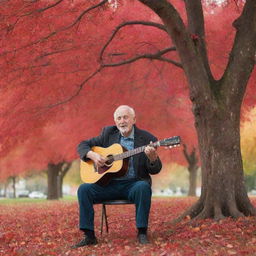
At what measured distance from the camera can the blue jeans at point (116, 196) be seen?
18.2 feet

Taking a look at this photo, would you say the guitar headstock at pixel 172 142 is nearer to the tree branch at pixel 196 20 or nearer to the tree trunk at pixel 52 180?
the tree branch at pixel 196 20

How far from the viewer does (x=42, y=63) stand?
1020 cm

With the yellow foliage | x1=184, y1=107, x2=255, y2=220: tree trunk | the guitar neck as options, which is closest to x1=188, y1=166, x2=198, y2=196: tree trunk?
the yellow foliage

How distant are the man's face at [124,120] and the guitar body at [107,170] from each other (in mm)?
224

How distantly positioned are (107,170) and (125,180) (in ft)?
0.87

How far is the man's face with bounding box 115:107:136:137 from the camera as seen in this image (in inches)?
231

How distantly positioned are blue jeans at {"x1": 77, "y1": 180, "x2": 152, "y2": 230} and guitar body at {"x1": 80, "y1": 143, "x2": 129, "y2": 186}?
105mm

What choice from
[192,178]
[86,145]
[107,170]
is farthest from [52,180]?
[107,170]

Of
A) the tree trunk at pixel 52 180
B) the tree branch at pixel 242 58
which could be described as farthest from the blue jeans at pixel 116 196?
the tree trunk at pixel 52 180

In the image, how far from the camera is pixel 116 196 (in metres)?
5.90

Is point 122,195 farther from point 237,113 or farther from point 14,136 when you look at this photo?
point 14,136

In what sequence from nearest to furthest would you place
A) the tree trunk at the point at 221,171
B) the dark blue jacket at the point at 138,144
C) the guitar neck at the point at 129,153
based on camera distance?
the guitar neck at the point at 129,153 → the dark blue jacket at the point at 138,144 → the tree trunk at the point at 221,171

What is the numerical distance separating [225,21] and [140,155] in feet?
24.1

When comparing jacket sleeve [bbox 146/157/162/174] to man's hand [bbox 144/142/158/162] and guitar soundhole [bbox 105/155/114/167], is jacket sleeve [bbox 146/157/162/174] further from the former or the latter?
guitar soundhole [bbox 105/155/114/167]
